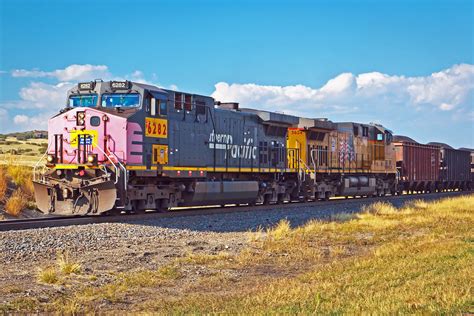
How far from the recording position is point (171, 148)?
61.5ft

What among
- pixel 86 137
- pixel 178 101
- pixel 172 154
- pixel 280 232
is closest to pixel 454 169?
pixel 178 101

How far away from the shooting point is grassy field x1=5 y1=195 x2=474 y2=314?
7.23 m

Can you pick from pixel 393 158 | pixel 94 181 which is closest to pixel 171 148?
pixel 94 181

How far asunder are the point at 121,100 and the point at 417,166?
2684 cm

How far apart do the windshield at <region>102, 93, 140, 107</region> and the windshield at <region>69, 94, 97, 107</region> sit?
1.13ft

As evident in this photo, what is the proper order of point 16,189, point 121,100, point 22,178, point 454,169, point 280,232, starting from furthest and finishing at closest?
point 454,169 → point 22,178 → point 16,189 → point 121,100 → point 280,232

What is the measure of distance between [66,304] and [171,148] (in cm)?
1134

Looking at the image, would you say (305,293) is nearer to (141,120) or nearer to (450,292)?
(450,292)

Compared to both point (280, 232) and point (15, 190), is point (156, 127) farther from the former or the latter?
point (15, 190)

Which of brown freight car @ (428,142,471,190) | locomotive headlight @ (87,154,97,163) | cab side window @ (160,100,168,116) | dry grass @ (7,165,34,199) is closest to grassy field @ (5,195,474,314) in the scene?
locomotive headlight @ (87,154,97,163)

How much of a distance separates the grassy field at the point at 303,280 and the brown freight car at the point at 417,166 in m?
22.9

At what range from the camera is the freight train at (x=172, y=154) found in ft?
55.1

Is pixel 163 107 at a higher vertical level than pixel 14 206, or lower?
higher

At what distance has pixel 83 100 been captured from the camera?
1798 cm
